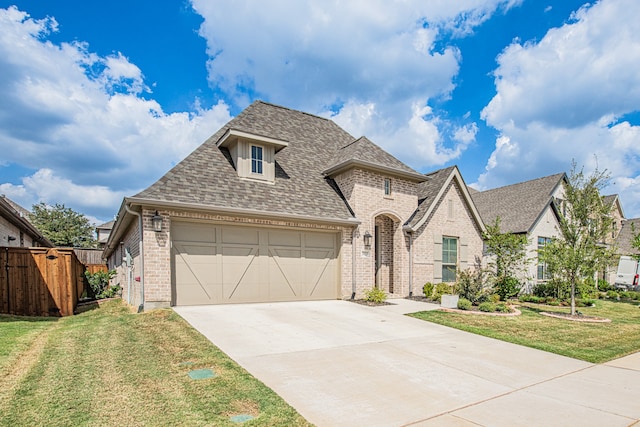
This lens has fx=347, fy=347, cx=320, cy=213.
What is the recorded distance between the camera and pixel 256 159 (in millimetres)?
12406

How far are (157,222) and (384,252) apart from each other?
921cm

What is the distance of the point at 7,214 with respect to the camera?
1179cm

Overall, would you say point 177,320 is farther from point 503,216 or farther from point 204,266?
point 503,216

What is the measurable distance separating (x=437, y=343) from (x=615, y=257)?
31.0 feet

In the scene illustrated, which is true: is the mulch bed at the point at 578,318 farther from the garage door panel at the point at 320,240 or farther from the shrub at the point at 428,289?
the garage door panel at the point at 320,240

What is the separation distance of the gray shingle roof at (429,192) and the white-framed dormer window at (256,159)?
6564 millimetres

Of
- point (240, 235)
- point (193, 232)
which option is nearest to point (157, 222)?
point (193, 232)

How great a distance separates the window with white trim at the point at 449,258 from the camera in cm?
1574

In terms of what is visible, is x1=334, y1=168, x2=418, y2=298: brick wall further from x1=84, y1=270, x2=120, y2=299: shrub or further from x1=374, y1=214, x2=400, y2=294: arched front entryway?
x1=84, y1=270, x2=120, y2=299: shrub

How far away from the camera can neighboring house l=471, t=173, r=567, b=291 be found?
19.6m

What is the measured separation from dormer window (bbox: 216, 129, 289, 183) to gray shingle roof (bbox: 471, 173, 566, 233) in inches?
593

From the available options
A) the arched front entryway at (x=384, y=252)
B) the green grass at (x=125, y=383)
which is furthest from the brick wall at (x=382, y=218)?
the green grass at (x=125, y=383)

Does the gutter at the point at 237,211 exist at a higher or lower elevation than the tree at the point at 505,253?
higher

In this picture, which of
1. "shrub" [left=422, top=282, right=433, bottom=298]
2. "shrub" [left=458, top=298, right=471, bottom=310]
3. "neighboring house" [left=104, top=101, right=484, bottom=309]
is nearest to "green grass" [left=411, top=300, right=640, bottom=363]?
"shrub" [left=458, top=298, right=471, bottom=310]
